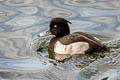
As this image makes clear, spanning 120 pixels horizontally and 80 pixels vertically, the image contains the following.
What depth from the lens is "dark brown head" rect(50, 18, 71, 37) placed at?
10.5 m

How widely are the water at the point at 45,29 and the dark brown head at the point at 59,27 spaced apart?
0.66m

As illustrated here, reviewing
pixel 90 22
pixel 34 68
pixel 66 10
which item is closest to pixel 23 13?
pixel 66 10

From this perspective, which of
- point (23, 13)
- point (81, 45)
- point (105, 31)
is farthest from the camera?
point (23, 13)

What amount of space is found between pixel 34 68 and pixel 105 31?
3.07 metres

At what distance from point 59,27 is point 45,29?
1525mm

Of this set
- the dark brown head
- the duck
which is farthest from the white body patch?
the dark brown head

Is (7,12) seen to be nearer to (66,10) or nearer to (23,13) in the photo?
(23,13)

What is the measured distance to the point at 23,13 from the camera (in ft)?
42.9

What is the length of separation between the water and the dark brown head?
25.8 inches

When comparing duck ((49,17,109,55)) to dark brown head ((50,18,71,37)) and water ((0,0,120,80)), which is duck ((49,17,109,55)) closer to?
dark brown head ((50,18,71,37))

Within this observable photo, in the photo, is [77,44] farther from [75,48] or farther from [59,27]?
[59,27]

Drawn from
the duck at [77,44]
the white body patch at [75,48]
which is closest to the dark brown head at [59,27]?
the duck at [77,44]

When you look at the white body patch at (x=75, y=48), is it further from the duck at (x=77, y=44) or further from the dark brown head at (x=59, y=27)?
the dark brown head at (x=59, y=27)

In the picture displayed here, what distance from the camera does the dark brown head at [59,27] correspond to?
10.5m
